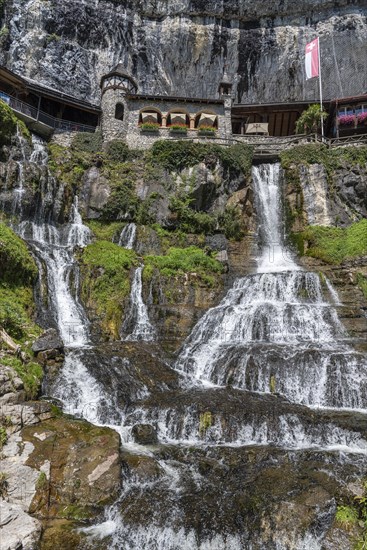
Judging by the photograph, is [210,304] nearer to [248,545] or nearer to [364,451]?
[364,451]

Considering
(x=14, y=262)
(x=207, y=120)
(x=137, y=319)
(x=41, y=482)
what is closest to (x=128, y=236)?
(x=137, y=319)

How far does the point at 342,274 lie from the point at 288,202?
993 centimetres

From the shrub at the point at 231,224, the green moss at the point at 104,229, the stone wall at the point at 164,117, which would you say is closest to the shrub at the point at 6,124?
the green moss at the point at 104,229

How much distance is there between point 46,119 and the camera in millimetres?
32688

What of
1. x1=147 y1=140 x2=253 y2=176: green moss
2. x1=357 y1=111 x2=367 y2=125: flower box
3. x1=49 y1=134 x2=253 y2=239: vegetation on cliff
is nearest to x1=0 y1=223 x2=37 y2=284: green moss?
x1=49 y1=134 x2=253 y2=239: vegetation on cliff

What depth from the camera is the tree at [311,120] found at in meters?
33.2

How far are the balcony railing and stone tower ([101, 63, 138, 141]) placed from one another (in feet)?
7.88

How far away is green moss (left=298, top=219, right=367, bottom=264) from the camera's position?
987 inches

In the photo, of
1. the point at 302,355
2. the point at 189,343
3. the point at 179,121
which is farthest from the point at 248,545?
the point at 179,121

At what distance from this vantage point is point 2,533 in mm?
7145

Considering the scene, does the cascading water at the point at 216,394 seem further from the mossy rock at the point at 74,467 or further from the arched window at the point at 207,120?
the arched window at the point at 207,120

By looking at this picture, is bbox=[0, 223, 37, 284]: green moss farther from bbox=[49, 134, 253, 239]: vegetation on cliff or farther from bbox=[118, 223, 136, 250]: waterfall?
bbox=[49, 134, 253, 239]: vegetation on cliff

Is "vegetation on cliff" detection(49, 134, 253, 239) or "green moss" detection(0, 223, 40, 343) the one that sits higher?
"vegetation on cliff" detection(49, 134, 253, 239)

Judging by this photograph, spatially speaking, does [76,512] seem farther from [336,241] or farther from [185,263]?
[336,241]
